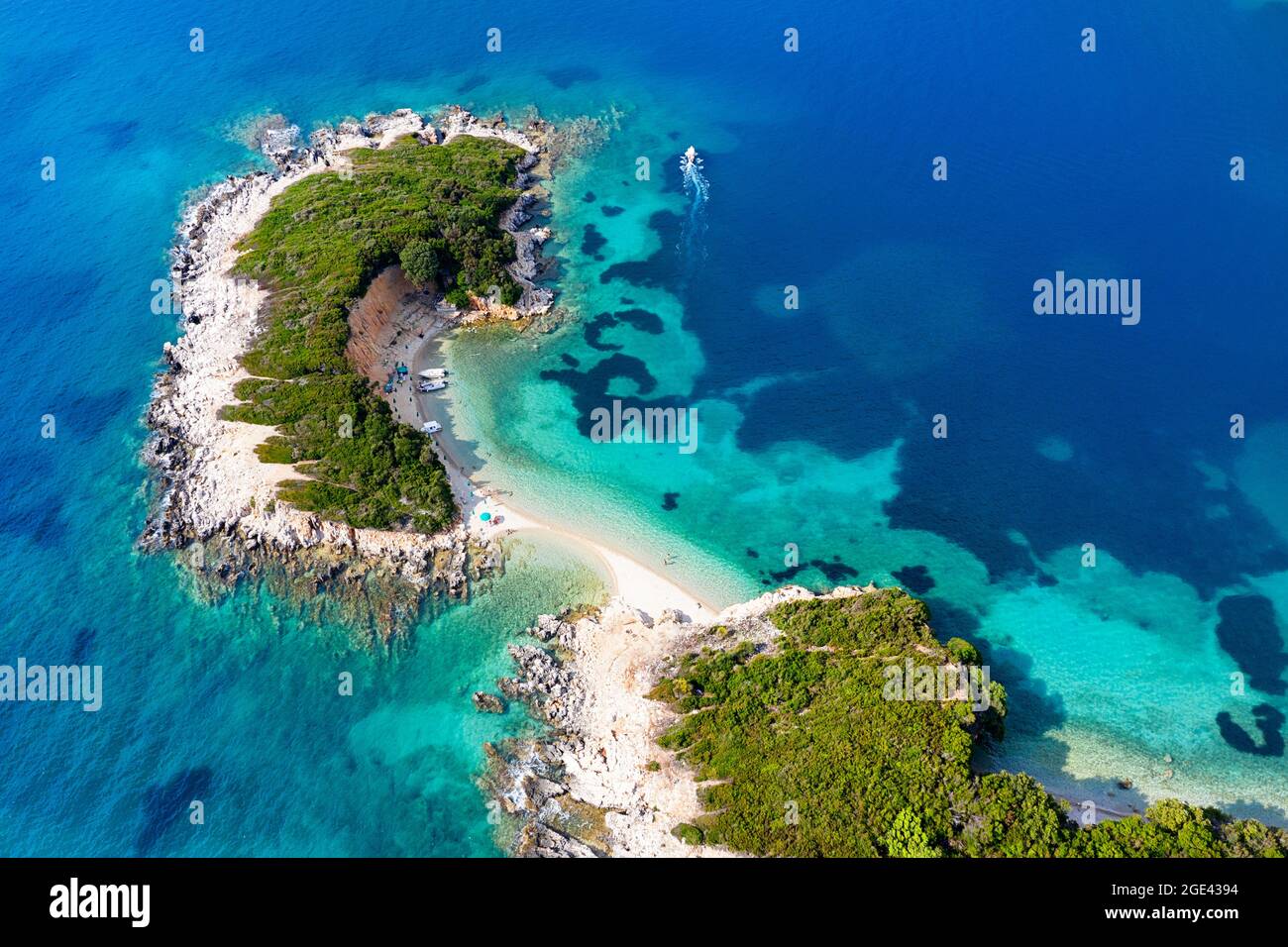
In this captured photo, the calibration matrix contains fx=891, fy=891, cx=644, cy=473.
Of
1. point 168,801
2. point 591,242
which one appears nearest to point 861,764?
point 168,801

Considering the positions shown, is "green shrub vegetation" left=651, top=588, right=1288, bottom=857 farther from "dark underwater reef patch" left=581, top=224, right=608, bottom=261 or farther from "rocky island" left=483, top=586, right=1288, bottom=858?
"dark underwater reef patch" left=581, top=224, right=608, bottom=261

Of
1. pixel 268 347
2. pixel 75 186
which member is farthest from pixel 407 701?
pixel 75 186

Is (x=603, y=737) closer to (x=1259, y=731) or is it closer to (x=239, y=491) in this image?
(x=239, y=491)

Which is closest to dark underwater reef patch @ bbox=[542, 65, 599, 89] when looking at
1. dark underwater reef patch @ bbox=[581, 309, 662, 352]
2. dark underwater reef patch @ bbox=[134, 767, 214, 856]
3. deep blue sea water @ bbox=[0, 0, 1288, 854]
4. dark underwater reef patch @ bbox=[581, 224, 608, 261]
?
deep blue sea water @ bbox=[0, 0, 1288, 854]

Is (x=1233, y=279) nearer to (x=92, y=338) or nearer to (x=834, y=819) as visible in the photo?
(x=834, y=819)

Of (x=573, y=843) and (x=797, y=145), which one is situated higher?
(x=797, y=145)

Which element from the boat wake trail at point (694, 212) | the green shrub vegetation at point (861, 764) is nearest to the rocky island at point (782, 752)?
the green shrub vegetation at point (861, 764)

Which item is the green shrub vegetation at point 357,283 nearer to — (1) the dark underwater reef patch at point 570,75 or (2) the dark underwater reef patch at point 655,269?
(2) the dark underwater reef patch at point 655,269
